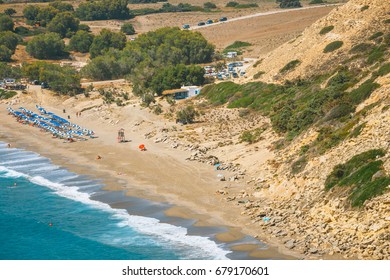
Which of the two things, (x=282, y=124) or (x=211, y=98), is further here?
(x=211, y=98)

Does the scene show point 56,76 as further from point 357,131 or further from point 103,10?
point 103,10

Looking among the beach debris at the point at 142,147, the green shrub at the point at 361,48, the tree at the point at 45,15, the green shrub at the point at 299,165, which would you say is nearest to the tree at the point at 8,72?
the tree at the point at 45,15

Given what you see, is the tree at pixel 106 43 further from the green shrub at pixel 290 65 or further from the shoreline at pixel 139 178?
the green shrub at pixel 290 65

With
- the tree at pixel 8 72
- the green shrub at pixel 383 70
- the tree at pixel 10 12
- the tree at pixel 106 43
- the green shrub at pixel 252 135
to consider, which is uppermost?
the green shrub at pixel 383 70

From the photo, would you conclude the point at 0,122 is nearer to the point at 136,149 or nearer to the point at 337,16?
the point at 136,149

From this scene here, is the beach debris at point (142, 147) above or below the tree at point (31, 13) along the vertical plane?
below

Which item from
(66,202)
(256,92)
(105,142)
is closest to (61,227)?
(66,202)

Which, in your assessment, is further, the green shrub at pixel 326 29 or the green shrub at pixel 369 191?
the green shrub at pixel 326 29
